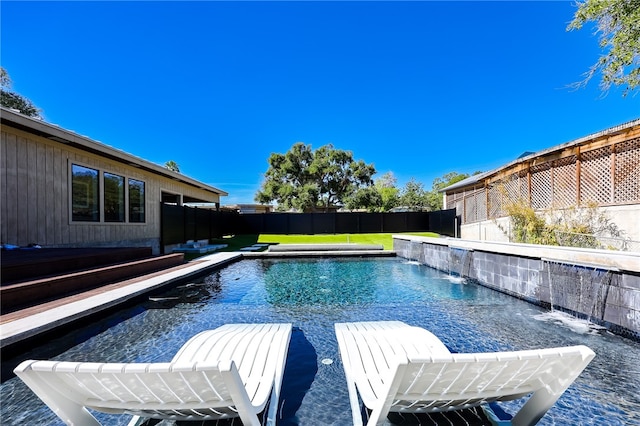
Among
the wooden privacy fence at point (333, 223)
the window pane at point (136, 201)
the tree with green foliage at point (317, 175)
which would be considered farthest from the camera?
the tree with green foliage at point (317, 175)

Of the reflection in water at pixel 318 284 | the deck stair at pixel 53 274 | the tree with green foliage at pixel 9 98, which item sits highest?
the tree with green foliage at pixel 9 98

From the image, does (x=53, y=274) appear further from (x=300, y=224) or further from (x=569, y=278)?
(x=300, y=224)

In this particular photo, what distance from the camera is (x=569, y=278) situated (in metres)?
4.53

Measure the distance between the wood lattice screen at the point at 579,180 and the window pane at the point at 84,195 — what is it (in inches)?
551

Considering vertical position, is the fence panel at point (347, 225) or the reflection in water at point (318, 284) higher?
the fence panel at point (347, 225)

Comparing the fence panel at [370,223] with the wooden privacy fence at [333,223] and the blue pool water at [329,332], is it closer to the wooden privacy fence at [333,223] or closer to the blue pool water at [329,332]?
the wooden privacy fence at [333,223]

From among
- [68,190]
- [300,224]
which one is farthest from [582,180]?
[300,224]

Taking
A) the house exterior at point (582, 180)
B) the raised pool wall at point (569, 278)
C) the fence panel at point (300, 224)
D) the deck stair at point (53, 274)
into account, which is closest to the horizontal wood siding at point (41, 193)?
the deck stair at point (53, 274)

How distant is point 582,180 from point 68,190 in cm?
1434

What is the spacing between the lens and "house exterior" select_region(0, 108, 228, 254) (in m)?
6.27

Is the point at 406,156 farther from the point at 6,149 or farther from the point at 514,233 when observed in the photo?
the point at 6,149

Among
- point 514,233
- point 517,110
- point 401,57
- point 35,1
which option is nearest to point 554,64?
point 401,57

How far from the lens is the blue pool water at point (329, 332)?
2332 millimetres

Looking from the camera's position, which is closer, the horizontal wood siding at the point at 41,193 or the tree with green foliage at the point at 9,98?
the horizontal wood siding at the point at 41,193
